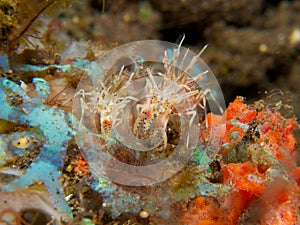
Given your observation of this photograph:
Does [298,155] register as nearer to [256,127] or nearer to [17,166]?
[256,127]

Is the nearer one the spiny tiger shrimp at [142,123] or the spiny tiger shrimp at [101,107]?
the spiny tiger shrimp at [142,123]

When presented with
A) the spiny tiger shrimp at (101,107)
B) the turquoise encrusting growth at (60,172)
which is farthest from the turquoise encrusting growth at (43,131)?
the spiny tiger shrimp at (101,107)

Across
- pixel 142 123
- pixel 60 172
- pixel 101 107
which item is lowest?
pixel 60 172

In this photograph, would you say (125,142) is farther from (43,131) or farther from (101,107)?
(43,131)

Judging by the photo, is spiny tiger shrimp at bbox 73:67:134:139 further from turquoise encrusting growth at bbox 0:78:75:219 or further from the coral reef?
turquoise encrusting growth at bbox 0:78:75:219

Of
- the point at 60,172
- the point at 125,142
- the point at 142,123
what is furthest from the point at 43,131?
the point at 142,123

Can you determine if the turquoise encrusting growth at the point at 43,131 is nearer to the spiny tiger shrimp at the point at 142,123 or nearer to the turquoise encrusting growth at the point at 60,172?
the turquoise encrusting growth at the point at 60,172

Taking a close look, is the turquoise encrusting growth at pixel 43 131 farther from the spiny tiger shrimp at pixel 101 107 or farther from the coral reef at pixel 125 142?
the spiny tiger shrimp at pixel 101 107

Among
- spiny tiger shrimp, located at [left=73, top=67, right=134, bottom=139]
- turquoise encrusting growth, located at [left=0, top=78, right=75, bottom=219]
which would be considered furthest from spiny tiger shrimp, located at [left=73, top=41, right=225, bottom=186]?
turquoise encrusting growth, located at [left=0, top=78, right=75, bottom=219]
